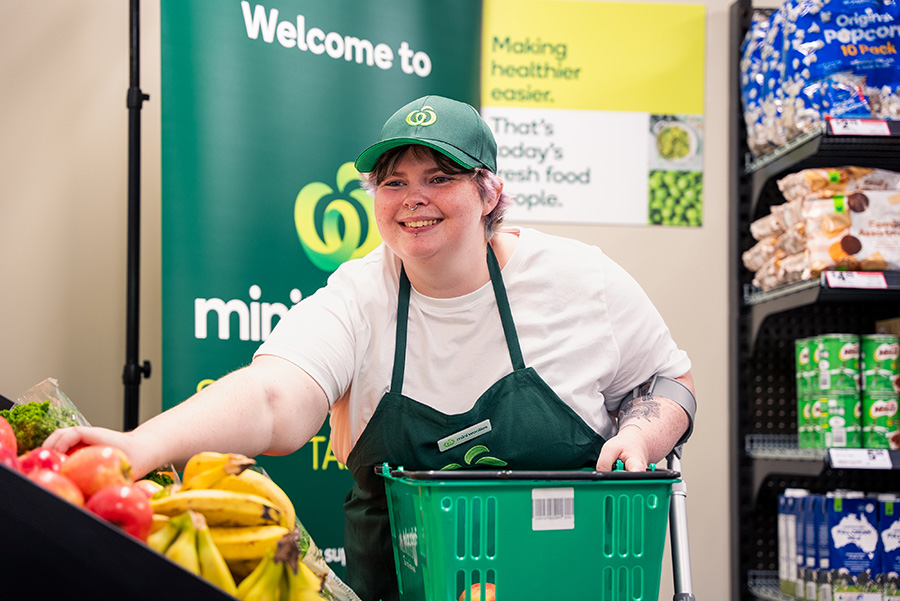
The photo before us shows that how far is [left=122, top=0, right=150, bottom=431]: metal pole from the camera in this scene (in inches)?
102

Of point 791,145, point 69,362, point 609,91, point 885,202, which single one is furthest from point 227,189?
point 885,202

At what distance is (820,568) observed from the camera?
2.85 metres

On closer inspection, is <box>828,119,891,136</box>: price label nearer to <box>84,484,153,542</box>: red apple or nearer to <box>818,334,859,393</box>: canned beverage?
<box>818,334,859,393</box>: canned beverage

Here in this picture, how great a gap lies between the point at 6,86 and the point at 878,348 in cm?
311

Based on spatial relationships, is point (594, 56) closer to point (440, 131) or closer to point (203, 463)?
point (440, 131)

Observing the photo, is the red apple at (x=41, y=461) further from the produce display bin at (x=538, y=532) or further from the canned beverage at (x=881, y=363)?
the canned beverage at (x=881, y=363)

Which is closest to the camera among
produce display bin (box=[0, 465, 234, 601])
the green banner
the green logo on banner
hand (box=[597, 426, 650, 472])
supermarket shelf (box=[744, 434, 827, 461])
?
produce display bin (box=[0, 465, 234, 601])

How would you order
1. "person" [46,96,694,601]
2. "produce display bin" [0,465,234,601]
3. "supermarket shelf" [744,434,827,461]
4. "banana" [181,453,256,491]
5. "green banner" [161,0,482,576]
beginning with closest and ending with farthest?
"produce display bin" [0,465,234,601]
"banana" [181,453,256,491]
"person" [46,96,694,601]
"green banner" [161,0,482,576]
"supermarket shelf" [744,434,827,461]

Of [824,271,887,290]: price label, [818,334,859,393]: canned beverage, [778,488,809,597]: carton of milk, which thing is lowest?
[778,488,809,597]: carton of milk

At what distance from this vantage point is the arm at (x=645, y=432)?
4.89 feet

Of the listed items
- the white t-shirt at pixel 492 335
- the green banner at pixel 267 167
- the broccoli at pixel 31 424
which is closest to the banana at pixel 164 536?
the broccoli at pixel 31 424

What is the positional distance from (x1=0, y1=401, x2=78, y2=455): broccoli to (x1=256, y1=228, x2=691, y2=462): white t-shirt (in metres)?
0.56

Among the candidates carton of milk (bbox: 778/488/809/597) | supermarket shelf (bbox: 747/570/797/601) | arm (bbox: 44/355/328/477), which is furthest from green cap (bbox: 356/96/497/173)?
supermarket shelf (bbox: 747/570/797/601)

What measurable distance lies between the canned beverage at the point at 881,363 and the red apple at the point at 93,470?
2.63 m
